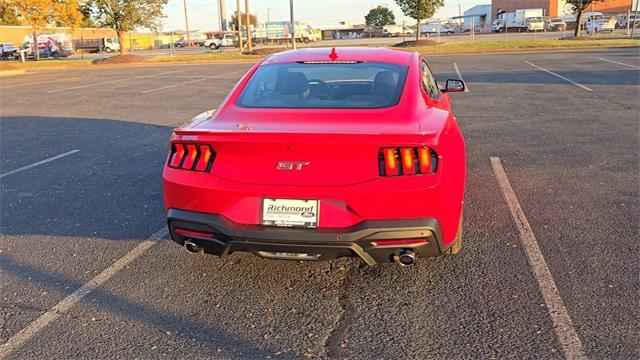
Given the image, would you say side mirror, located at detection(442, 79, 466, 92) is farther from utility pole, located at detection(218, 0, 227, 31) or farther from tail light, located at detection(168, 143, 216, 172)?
utility pole, located at detection(218, 0, 227, 31)

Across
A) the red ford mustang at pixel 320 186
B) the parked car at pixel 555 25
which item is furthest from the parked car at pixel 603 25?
the red ford mustang at pixel 320 186

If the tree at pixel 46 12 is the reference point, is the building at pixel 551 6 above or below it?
above

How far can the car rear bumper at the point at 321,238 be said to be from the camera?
Result: 308 centimetres

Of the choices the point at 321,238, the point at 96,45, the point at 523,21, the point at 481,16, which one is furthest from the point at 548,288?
the point at 481,16

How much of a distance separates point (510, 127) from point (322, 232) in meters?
6.64

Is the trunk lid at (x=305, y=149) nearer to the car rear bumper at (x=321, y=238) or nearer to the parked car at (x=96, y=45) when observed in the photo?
the car rear bumper at (x=321, y=238)

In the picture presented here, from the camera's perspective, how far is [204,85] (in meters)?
18.0

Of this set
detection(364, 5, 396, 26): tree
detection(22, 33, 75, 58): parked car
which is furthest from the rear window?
detection(364, 5, 396, 26): tree

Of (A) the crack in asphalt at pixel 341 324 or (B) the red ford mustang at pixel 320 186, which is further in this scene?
(B) the red ford mustang at pixel 320 186

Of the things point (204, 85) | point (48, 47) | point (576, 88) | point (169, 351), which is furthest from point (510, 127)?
point (48, 47)

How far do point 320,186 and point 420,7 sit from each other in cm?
3820

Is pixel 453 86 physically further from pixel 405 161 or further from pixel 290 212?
pixel 290 212

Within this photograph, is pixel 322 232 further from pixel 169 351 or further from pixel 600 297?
pixel 600 297

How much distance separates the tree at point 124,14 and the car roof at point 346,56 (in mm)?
35797
